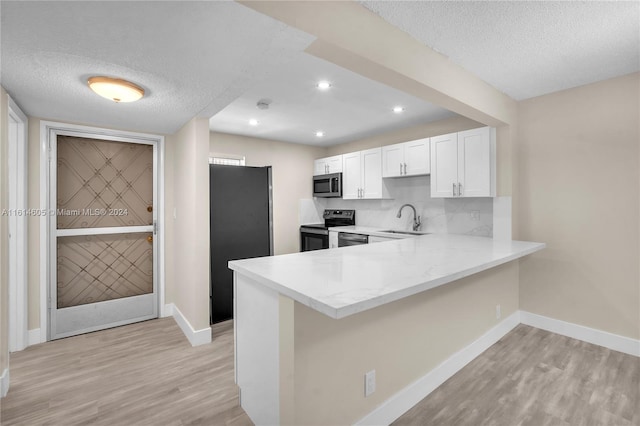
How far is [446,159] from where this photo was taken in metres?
3.52

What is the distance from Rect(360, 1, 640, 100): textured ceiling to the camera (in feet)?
5.57

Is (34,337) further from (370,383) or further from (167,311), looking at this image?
(370,383)

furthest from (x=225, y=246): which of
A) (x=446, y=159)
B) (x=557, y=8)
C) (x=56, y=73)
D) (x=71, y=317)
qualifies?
(x=557, y=8)

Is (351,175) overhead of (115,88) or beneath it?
beneath

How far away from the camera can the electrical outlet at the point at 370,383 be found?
1.67 m

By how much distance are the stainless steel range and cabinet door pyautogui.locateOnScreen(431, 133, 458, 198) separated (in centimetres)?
172

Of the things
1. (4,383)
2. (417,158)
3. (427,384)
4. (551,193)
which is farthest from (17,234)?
(551,193)

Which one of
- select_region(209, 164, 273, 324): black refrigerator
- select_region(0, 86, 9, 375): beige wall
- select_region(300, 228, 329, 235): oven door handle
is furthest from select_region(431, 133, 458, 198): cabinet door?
select_region(0, 86, 9, 375): beige wall

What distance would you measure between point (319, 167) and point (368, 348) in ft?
13.2

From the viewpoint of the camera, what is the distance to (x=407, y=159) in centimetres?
398

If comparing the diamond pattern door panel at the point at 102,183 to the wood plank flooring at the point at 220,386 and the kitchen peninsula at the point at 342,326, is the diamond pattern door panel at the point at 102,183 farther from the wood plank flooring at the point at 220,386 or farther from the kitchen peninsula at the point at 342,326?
the kitchen peninsula at the point at 342,326

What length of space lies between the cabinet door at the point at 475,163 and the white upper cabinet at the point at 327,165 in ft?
6.75

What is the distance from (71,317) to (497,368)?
3979 millimetres

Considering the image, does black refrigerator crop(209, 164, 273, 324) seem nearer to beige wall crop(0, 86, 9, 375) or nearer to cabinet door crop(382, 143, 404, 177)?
beige wall crop(0, 86, 9, 375)
